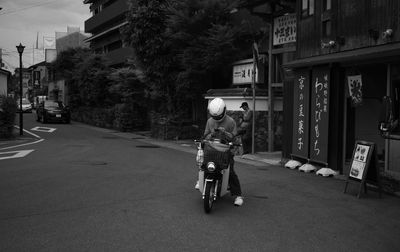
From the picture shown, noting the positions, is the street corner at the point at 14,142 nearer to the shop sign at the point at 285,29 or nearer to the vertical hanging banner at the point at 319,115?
the shop sign at the point at 285,29

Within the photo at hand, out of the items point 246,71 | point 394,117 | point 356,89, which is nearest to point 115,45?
point 246,71

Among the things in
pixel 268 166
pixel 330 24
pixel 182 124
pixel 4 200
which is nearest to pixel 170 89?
pixel 182 124

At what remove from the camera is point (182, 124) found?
23484 mm

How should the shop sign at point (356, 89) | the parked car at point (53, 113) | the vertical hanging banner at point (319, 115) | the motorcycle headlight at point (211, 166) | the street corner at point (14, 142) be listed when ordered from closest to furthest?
the motorcycle headlight at point (211, 166) → the shop sign at point (356, 89) → the vertical hanging banner at point (319, 115) → the street corner at point (14, 142) → the parked car at point (53, 113)

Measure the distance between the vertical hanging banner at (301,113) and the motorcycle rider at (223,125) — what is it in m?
5.07

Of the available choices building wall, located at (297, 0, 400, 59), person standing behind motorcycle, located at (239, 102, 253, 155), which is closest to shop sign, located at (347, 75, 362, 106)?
building wall, located at (297, 0, 400, 59)

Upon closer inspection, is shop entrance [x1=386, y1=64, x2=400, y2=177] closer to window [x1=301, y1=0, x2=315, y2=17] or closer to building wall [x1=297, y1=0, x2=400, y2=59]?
building wall [x1=297, y1=0, x2=400, y2=59]

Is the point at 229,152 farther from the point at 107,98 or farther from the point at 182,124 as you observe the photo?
the point at 107,98

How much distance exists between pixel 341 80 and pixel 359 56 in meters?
1.61

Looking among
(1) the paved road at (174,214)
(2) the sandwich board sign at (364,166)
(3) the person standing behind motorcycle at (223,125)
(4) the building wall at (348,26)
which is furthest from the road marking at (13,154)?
(2) the sandwich board sign at (364,166)

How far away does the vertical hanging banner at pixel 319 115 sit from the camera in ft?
38.9

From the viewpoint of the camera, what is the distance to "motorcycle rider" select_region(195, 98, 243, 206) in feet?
24.9

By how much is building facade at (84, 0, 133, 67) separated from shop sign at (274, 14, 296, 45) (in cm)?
2620

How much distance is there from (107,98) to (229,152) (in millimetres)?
29603
